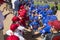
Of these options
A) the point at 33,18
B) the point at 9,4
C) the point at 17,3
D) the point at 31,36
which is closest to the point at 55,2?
the point at 9,4

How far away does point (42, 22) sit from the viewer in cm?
870

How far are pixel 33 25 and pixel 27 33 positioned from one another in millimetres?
370

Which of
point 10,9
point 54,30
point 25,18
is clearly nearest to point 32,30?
point 25,18

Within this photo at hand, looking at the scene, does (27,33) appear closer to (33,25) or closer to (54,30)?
(33,25)

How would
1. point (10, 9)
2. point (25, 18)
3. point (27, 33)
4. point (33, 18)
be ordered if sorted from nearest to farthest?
1. point (25, 18)
2. point (27, 33)
3. point (33, 18)
4. point (10, 9)

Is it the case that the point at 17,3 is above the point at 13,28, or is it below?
below

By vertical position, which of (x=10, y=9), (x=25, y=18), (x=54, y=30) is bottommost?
(x=10, y=9)

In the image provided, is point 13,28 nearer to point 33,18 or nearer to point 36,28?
point 36,28

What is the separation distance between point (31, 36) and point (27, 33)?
25 centimetres

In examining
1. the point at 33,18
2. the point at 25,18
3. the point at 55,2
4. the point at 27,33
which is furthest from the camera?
A: the point at 55,2

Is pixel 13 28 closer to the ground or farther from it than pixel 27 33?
farther from it

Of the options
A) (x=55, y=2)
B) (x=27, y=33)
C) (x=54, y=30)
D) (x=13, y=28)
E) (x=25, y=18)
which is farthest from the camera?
(x=55, y=2)

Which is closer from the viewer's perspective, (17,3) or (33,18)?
(33,18)

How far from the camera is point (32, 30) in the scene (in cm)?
876
